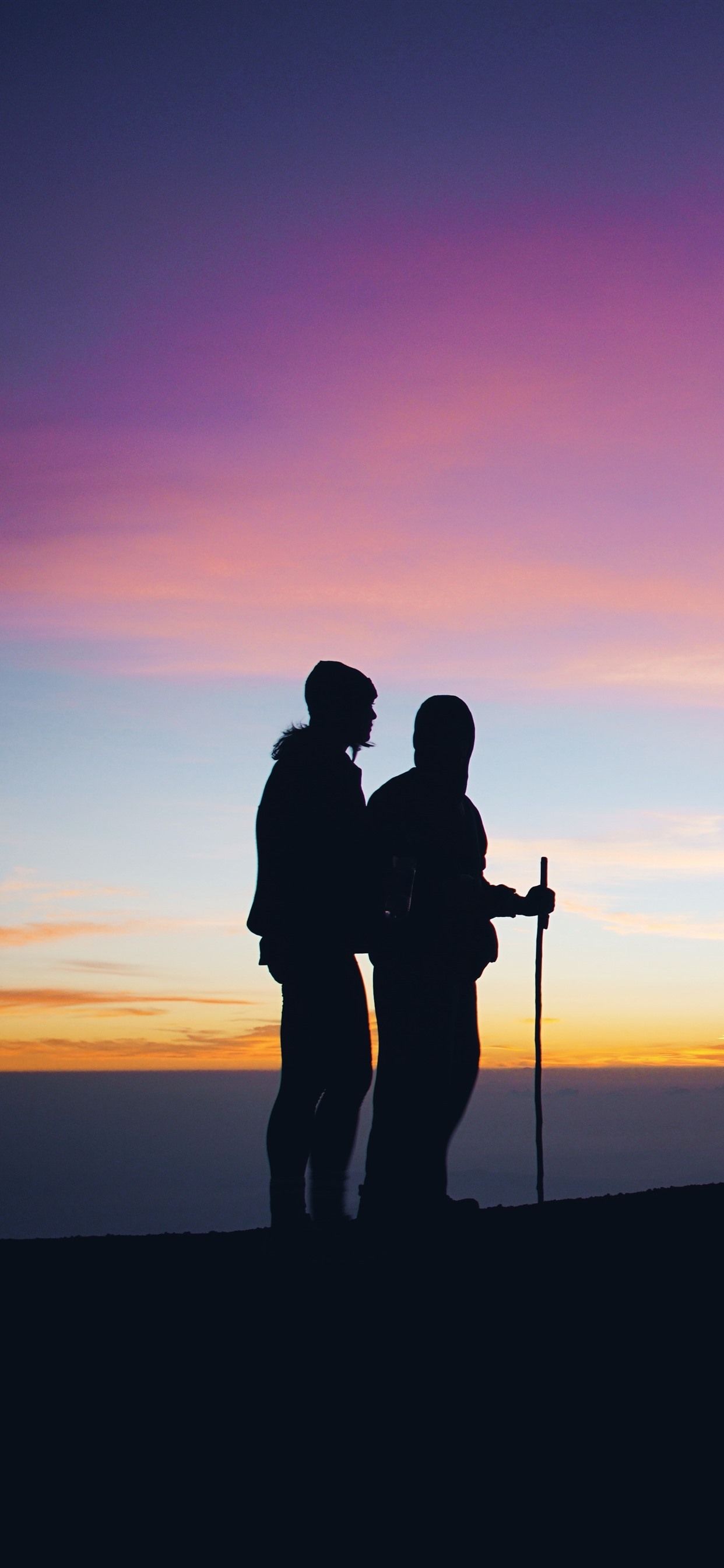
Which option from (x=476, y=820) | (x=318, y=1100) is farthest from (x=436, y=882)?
(x=318, y=1100)

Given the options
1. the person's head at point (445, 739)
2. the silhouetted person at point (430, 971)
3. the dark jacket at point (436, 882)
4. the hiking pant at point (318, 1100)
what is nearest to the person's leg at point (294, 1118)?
the hiking pant at point (318, 1100)

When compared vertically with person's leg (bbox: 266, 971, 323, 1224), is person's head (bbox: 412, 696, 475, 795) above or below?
above

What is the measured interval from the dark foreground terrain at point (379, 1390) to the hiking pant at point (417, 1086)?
1.53 feet

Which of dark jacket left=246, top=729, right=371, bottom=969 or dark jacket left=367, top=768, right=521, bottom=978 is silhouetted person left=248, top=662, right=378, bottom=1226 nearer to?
dark jacket left=246, top=729, right=371, bottom=969

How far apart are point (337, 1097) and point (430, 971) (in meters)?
1.03

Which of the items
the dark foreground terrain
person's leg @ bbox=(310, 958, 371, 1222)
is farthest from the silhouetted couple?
the dark foreground terrain

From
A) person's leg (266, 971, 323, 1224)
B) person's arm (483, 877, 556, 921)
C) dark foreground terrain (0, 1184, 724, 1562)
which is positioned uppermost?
person's arm (483, 877, 556, 921)

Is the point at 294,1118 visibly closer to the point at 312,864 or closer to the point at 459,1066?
the point at 312,864

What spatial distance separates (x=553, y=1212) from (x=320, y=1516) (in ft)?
13.0

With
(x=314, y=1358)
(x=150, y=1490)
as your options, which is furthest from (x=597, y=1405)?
(x=150, y=1490)

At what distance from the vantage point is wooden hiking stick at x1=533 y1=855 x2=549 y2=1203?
6.81m

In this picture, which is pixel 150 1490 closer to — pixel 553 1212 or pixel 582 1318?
pixel 582 1318

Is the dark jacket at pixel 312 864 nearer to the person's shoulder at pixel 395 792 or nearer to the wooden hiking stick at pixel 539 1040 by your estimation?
the person's shoulder at pixel 395 792

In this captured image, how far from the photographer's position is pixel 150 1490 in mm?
2963
